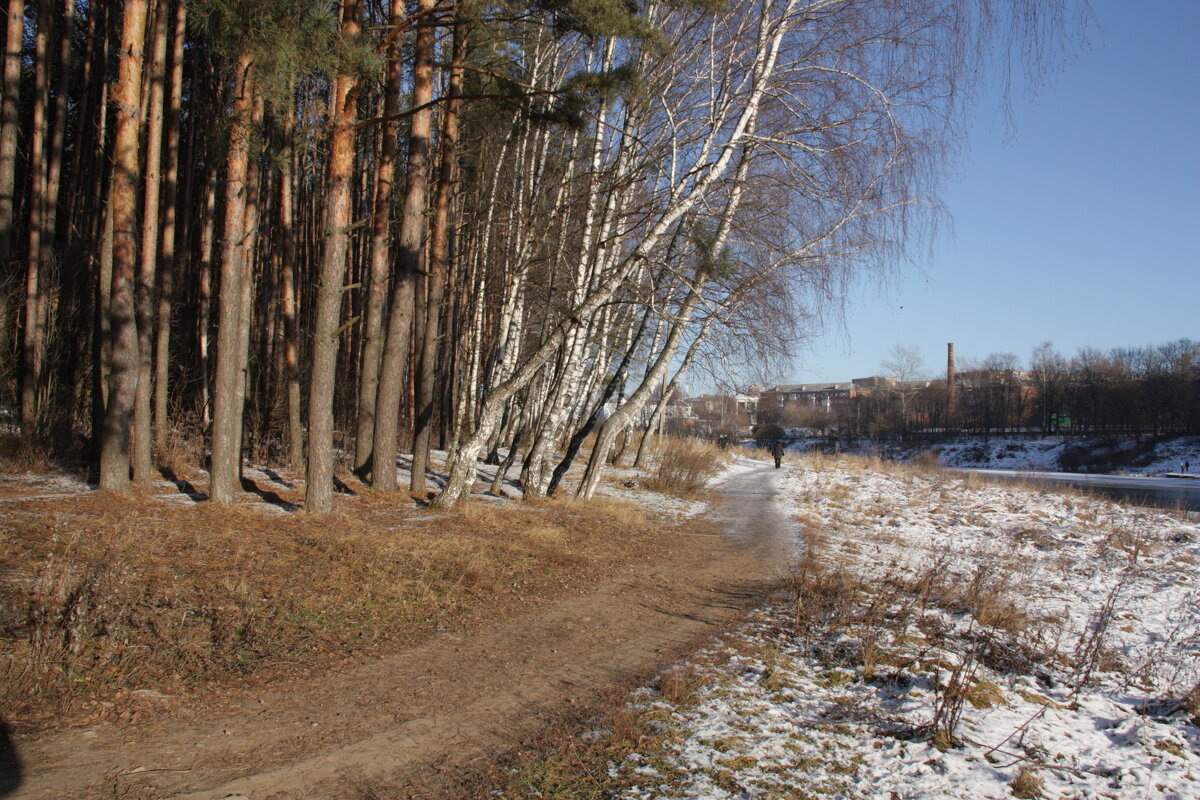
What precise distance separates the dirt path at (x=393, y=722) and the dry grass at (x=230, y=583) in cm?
43

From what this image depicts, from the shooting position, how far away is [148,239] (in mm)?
9836

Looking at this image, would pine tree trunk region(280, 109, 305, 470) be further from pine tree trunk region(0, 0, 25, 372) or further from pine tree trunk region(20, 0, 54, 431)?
pine tree trunk region(0, 0, 25, 372)

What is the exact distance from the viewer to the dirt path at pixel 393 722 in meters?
3.51

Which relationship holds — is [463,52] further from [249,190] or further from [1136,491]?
[1136,491]

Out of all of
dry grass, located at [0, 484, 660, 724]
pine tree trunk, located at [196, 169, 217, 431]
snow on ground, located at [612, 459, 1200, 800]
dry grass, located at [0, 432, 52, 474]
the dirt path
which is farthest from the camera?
pine tree trunk, located at [196, 169, 217, 431]

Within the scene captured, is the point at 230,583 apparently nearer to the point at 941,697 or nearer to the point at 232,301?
the point at 232,301

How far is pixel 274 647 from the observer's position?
5.21 meters

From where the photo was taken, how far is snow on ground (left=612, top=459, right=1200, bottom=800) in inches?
153

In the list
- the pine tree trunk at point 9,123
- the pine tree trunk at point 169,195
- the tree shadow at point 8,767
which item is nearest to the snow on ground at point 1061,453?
the pine tree trunk at point 169,195

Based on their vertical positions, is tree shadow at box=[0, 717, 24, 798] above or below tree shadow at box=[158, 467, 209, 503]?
below

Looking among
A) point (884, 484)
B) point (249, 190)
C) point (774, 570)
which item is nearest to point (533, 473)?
point (774, 570)

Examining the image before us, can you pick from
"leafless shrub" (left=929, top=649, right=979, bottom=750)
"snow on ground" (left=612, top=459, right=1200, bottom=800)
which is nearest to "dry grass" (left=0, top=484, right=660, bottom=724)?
"snow on ground" (left=612, top=459, right=1200, bottom=800)

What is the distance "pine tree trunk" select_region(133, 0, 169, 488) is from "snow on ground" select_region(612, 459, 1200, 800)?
26.6 feet

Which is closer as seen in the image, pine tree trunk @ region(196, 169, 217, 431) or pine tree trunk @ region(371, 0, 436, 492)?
pine tree trunk @ region(371, 0, 436, 492)
